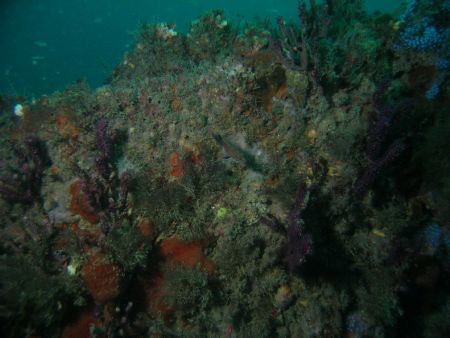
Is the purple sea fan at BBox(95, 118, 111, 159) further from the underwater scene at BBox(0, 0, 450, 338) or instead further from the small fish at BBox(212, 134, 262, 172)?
the small fish at BBox(212, 134, 262, 172)

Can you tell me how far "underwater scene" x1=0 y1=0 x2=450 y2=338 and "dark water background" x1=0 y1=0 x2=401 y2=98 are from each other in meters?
67.4

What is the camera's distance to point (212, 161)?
4.91 m

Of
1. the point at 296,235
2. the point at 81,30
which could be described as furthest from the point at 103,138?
the point at 81,30

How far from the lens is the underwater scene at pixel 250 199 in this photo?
4.31 meters

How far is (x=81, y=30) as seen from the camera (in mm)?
98312

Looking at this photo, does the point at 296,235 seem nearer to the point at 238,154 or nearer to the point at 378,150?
the point at 238,154

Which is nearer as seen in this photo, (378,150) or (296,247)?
(296,247)

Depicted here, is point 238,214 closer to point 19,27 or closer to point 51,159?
point 51,159

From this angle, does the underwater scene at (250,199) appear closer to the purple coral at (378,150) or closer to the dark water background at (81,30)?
the purple coral at (378,150)

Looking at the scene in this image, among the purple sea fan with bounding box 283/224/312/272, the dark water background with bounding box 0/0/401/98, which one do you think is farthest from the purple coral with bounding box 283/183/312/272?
the dark water background with bounding box 0/0/401/98

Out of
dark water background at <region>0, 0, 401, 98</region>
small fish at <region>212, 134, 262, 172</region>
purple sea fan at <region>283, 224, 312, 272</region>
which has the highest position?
dark water background at <region>0, 0, 401, 98</region>

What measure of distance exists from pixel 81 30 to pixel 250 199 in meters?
118

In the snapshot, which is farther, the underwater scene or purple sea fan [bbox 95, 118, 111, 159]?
purple sea fan [bbox 95, 118, 111, 159]

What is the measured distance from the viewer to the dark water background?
230ft
